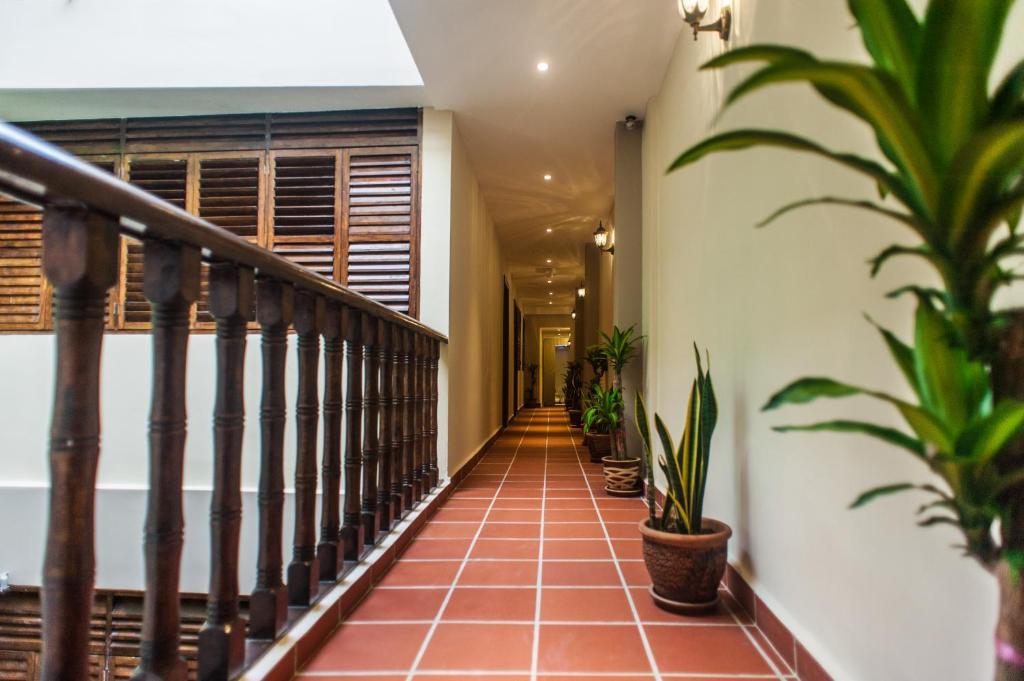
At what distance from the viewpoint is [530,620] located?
1802 millimetres

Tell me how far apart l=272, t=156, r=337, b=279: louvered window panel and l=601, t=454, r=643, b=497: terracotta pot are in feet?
7.72

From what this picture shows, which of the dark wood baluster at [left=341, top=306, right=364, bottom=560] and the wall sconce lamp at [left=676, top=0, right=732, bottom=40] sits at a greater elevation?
the wall sconce lamp at [left=676, top=0, right=732, bottom=40]

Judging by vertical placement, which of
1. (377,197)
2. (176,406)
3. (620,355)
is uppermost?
(377,197)

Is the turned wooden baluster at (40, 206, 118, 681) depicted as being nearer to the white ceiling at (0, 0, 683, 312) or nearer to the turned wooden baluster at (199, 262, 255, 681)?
the turned wooden baluster at (199, 262, 255, 681)

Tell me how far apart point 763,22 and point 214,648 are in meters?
2.15

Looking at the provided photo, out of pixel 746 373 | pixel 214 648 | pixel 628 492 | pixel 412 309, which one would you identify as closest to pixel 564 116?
pixel 412 309

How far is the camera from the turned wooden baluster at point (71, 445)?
2.64 feet

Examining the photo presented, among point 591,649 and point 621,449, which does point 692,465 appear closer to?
point 591,649

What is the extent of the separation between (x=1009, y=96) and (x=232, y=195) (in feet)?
15.1

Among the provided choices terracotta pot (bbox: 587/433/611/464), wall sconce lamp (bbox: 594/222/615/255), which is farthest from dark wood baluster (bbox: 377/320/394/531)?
wall sconce lamp (bbox: 594/222/615/255)

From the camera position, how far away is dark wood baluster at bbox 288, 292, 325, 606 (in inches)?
63.8

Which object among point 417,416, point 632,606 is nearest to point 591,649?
point 632,606

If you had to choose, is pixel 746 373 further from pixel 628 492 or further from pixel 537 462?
pixel 537 462

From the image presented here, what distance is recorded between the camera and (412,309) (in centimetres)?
421
